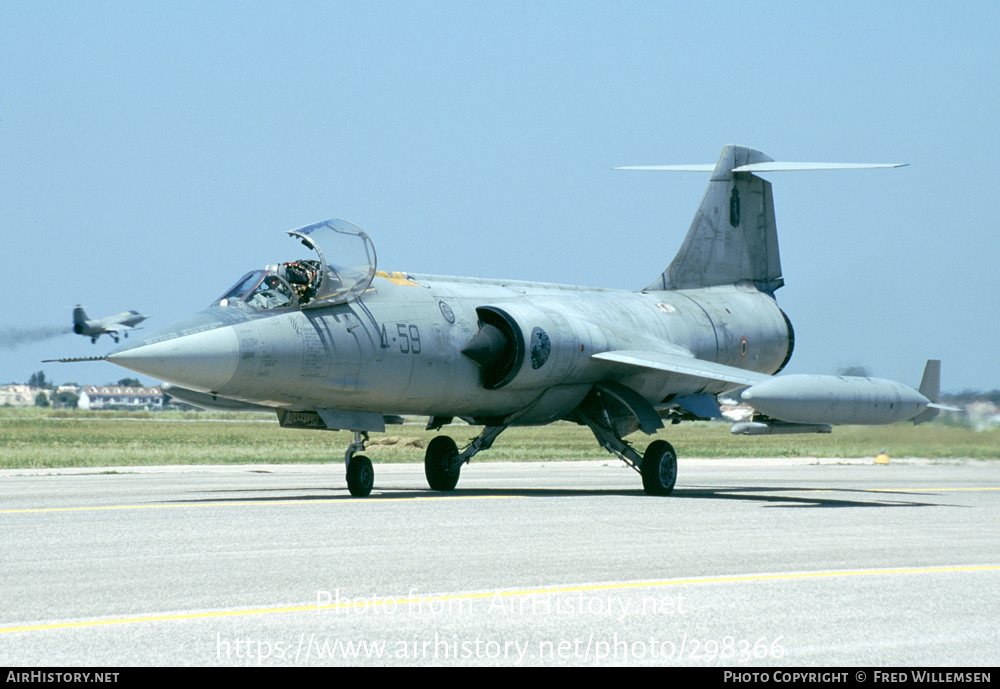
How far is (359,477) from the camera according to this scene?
57.8 feet

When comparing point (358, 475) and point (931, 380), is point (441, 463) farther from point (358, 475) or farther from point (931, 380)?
point (931, 380)

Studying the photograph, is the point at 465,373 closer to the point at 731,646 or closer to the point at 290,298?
the point at 290,298

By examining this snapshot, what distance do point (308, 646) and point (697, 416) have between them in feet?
54.3

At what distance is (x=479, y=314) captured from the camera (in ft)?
64.7

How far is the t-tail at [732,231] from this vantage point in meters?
25.4

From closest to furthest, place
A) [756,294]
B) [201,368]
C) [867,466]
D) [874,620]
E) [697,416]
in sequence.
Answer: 1. [874,620]
2. [201,368]
3. [697,416]
4. [756,294]
5. [867,466]

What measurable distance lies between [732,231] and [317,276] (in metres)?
11.3

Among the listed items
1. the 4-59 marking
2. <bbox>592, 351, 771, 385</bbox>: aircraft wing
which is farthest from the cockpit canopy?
<bbox>592, 351, 771, 385</bbox>: aircraft wing

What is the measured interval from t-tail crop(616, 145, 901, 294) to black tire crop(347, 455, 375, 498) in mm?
9241

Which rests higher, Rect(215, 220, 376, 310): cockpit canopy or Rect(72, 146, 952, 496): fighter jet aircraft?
Rect(215, 220, 376, 310): cockpit canopy

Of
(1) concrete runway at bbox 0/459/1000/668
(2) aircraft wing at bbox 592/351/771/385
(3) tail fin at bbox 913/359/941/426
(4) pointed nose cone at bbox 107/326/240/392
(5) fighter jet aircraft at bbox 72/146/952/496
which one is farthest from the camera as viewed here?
(3) tail fin at bbox 913/359/941/426

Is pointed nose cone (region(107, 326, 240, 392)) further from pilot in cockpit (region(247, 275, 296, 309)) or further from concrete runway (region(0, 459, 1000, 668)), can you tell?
concrete runway (region(0, 459, 1000, 668))

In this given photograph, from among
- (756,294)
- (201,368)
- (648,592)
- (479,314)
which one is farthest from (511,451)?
(648,592)

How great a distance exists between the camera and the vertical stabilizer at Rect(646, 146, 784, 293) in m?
25.5
